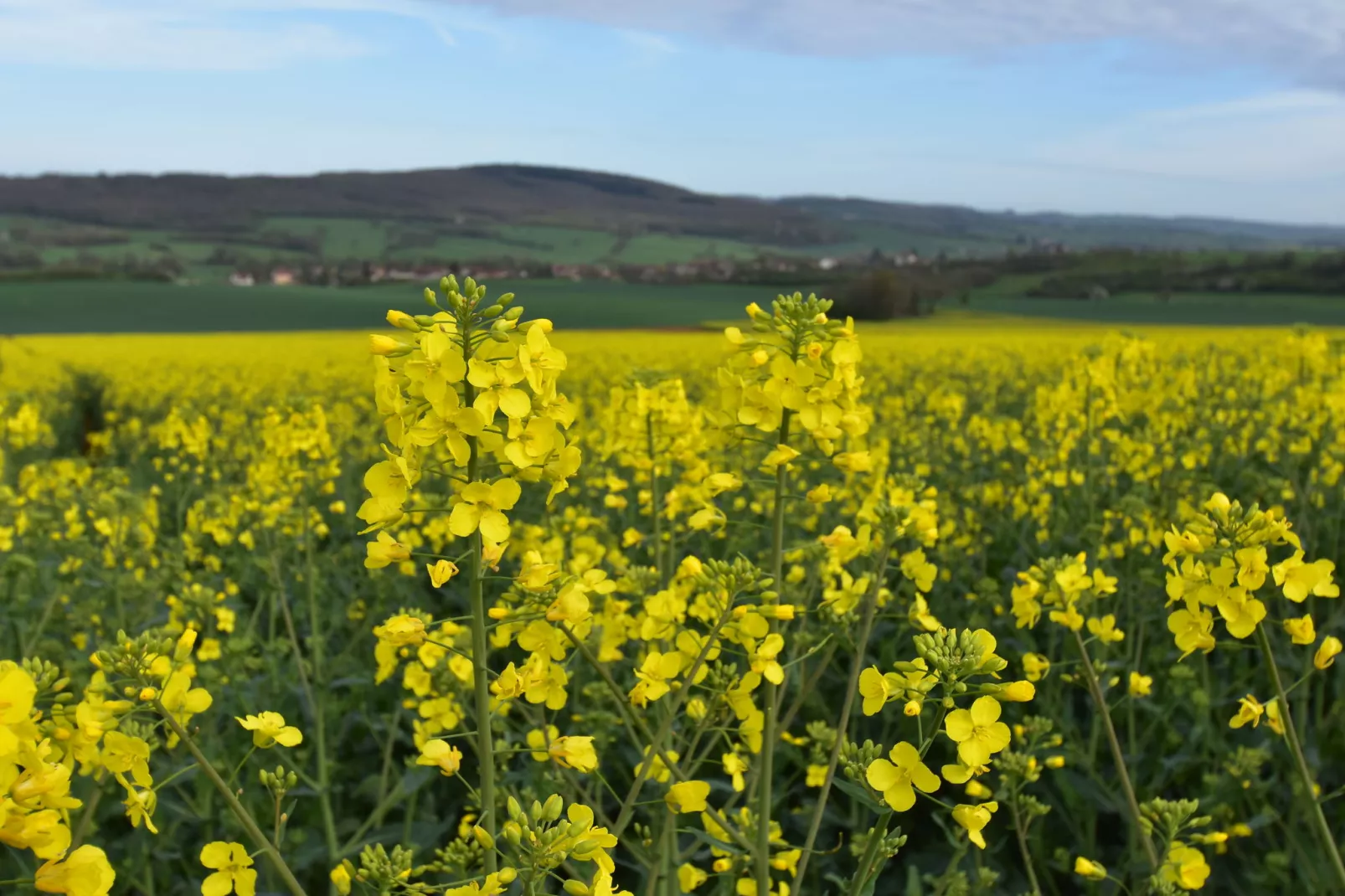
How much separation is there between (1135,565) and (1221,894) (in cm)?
216

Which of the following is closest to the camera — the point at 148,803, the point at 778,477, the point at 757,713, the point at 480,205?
the point at 148,803

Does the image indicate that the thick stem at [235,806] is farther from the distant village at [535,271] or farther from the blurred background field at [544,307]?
the distant village at [535,271]

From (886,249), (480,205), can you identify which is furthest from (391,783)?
(480,205)

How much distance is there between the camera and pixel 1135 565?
570 centimetres

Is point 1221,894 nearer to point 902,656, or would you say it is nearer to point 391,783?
point 902,656

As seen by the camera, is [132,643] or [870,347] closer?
[132,643]

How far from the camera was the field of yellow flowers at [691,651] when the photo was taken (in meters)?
1.84

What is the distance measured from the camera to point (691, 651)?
2256mm

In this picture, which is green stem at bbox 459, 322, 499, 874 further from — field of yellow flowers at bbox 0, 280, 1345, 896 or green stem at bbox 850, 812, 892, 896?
green stem at bbox 850, 812, 892, 896

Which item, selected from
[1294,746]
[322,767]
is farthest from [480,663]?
[322,767]

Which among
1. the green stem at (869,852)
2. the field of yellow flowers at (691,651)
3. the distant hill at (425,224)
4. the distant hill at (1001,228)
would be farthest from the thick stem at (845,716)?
the distant hill at (1001,228)

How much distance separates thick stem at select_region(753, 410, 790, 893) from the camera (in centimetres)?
218

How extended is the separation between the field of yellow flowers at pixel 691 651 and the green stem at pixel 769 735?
Answer: 14 millimetres

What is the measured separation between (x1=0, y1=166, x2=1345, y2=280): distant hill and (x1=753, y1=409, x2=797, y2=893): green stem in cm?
7552
